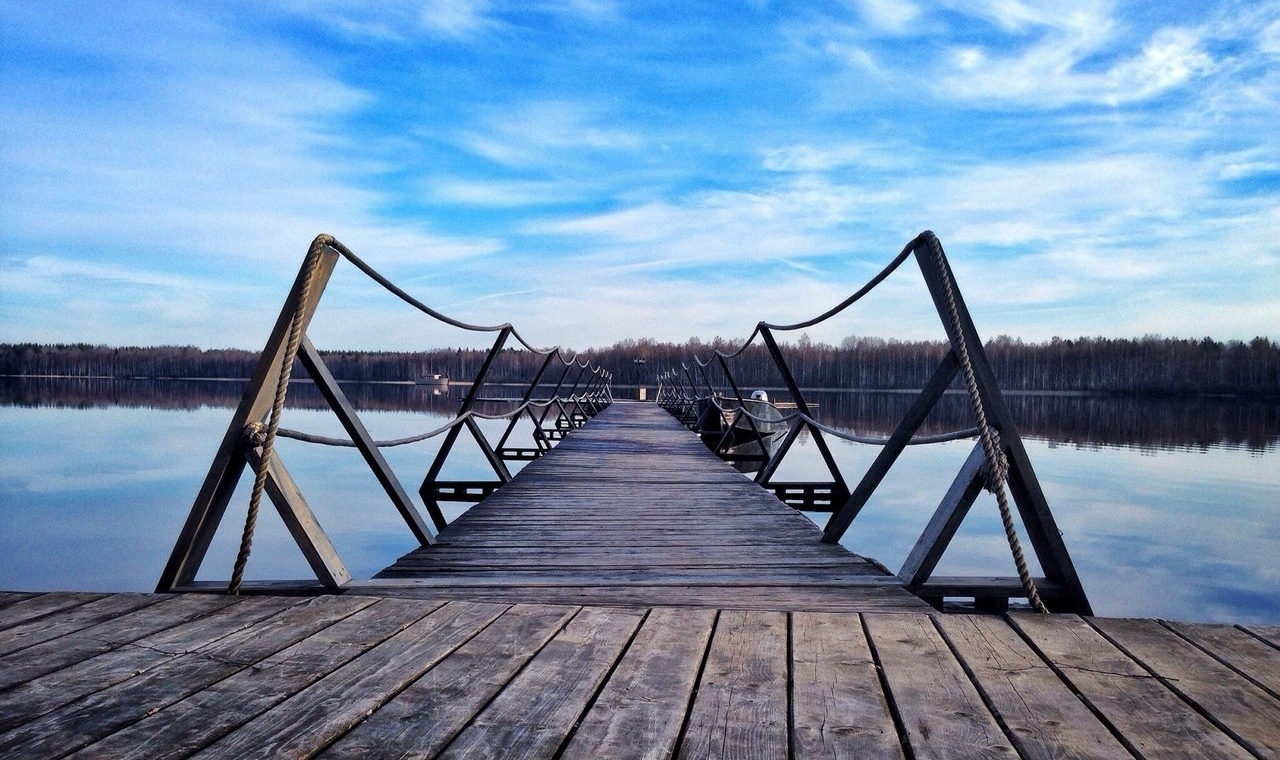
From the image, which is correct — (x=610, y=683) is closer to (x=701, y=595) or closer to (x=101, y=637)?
(x=701, y=595)

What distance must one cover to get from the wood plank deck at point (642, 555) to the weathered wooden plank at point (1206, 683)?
0.70 metres

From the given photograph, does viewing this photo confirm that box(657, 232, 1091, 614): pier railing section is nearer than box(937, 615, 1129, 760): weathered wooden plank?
No

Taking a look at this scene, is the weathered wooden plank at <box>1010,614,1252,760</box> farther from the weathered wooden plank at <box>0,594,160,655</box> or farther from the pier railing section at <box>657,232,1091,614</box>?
the weathered wooden plank at <box>0,594,160,655</box>

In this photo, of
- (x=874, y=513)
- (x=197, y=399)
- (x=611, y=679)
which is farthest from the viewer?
(x=197, y=399)

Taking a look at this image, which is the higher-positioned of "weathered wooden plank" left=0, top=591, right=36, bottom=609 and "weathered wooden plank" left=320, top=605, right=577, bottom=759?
"weathered wooden plank" left=320, top=605, right=577, bottom=759

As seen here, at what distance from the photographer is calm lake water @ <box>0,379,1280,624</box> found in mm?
10047

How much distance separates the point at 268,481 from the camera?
2.53 metres

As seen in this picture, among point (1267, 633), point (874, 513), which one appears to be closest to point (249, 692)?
point (1267, 633)

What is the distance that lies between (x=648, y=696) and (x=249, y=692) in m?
0.79

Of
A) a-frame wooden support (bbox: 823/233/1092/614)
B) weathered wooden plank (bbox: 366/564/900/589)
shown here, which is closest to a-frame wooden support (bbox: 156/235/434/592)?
weathered wooden plank (bbox: 366/564/900/589)

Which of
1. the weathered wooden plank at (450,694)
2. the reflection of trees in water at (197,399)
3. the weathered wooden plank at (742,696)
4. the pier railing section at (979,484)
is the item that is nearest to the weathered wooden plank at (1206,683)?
the pier railing section at (979,484)

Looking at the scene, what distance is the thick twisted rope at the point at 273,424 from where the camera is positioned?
2480 millimetres

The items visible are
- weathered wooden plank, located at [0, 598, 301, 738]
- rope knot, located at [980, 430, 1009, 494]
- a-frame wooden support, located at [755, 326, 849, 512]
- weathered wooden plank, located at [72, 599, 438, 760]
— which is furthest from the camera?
a-frame wooden support, located at [755, 326, 849, 512]

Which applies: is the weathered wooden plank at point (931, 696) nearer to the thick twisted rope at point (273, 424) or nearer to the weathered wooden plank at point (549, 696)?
the weathered wooden plank at point (549, 696)
